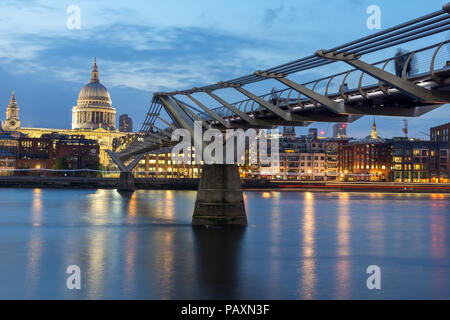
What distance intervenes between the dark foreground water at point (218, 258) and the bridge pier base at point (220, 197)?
1104mm

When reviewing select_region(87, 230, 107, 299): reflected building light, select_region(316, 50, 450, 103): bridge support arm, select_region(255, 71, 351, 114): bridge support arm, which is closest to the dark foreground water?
select_region(87, 230, 107, 299): reflected building light

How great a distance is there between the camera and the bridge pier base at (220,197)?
40.8 m

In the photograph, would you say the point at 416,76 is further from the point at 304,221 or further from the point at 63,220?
the point at 63,220

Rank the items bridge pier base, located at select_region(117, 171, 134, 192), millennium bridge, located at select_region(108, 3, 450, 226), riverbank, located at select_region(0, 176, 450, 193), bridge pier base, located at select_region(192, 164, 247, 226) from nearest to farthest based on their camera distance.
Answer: millennium bridge, located at select_region(108, 3, 450, 226) < bridge pier base, located at select_region(192, 164, 247, 226) < bridge pier base, located at select_region(117, 171, 134, 192) < riverbank, located at select_region(0, 176, 450, 193)

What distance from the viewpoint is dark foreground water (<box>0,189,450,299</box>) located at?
24609 mm

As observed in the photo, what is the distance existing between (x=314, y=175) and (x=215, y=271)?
150 meters

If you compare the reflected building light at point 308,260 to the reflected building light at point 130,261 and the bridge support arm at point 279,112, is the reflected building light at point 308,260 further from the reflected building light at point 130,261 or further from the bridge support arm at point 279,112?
the bridge support arm at point 279,112

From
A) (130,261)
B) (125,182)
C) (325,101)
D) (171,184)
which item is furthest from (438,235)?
(171,184)

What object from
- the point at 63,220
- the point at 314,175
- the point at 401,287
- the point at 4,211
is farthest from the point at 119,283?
the point at 314,175

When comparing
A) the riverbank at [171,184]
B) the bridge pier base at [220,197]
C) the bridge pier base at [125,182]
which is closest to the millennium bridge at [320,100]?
the bridge pier base at [220,197]

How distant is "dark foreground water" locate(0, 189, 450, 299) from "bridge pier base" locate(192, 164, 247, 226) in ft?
3.62

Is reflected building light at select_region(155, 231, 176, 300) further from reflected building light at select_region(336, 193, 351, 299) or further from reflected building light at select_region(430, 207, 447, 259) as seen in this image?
reflected building light at select_region(430, 207, 447, 259)

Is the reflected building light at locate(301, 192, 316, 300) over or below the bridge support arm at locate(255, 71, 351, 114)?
below
